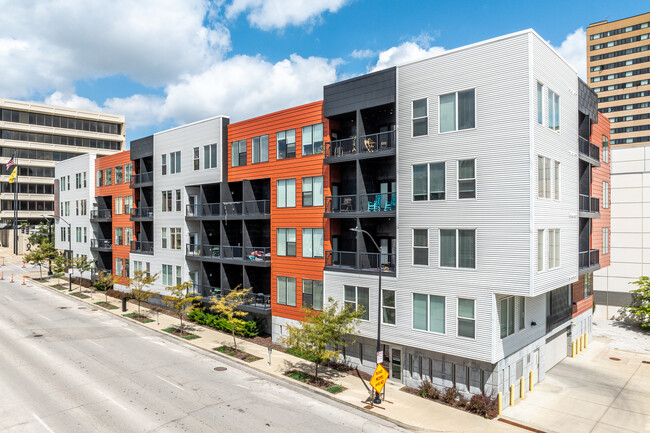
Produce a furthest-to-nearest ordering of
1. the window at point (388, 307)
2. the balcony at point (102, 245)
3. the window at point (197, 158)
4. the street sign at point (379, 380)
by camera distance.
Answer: the balcony at point (102, 245)
the window at point (197, 158)
the window at point (388, 307)
the street sign at point (379, 380)

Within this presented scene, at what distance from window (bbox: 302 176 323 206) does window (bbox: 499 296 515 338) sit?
41.3 feet

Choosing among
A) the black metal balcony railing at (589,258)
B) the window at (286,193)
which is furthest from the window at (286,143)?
the black metal balcony railing at (589,258)

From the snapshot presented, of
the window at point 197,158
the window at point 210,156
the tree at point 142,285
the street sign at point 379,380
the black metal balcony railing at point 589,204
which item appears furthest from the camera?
the tree at point 142,285

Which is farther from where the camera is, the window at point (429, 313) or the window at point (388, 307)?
the window at point (388, 307)

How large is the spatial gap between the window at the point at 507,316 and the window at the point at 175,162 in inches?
1199

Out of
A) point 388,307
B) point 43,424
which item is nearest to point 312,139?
point 388,307

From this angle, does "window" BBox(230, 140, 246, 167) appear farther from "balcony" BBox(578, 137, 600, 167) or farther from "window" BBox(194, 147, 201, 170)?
"balcony" BBox(578, 137, 600, 167)

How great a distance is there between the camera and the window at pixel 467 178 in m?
20.5

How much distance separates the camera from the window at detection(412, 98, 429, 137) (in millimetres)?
22219

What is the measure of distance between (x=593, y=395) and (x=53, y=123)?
347 feet

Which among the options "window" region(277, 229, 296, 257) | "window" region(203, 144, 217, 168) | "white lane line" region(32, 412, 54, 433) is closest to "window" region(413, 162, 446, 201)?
"window" region(277, 229, 296, 257)

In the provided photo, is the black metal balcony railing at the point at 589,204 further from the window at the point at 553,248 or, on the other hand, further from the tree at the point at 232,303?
the tree at the point at 232,303

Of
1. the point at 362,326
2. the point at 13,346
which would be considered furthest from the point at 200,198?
the point at 362,326

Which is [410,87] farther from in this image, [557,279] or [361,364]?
[361,364]
